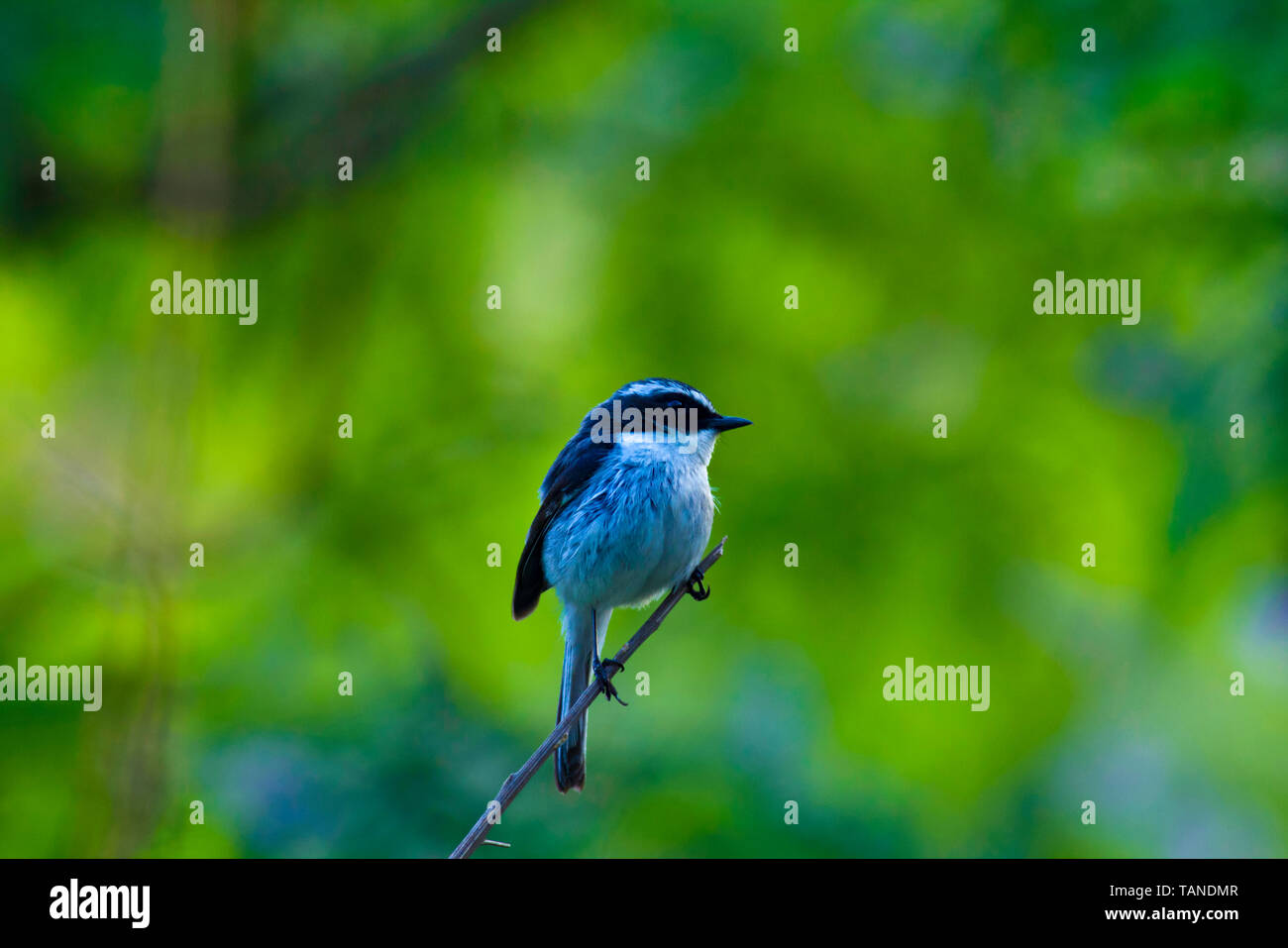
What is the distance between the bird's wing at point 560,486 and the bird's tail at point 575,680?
0.90 feet

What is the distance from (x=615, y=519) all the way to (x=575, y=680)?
0.89 m

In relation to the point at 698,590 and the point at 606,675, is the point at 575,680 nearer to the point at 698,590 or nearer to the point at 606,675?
the point at 606,675

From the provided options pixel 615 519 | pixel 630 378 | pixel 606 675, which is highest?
pixel 630 378

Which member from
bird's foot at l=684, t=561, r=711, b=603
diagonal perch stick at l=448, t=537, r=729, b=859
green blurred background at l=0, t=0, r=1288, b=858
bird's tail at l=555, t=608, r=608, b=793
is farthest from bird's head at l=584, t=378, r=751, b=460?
diagonal perch stick at l=448, t=537, r=729, b=859

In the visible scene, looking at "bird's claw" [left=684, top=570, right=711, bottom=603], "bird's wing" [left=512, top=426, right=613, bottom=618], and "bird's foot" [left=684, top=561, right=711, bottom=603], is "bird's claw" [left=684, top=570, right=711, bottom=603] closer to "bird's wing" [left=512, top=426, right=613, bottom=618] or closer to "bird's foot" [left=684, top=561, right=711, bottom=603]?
"bird's foot" [left=684, top=561, right=711, bottom=603]

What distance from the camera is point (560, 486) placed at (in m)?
5.93

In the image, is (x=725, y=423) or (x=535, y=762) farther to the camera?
(x=725, y=423)

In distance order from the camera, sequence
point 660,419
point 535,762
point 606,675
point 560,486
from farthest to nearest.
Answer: point 560,486 → point 660,419 → point 606,675 → point 535,762

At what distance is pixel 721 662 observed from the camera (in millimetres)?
5324

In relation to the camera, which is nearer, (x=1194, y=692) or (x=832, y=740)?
(x=1194, y=692)

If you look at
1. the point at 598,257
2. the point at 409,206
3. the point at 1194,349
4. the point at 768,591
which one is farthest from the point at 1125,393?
the point at 409,206

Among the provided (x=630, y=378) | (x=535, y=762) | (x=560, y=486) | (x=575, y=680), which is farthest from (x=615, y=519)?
(x=535, y=762)

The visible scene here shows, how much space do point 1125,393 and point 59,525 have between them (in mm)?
5481

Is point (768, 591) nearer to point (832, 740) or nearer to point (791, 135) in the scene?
point (832, 740)
